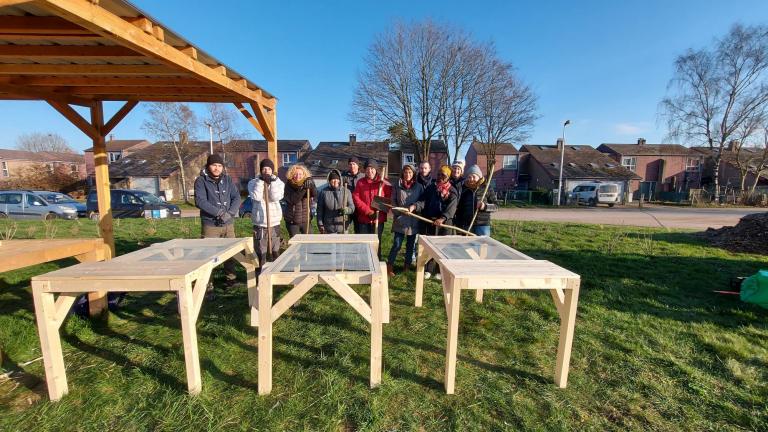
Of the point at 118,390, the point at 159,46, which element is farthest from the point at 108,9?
the point at 118,390

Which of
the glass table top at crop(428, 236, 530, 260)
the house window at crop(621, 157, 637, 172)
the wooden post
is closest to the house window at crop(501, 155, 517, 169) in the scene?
the house window at crop(621, 157, 637, 172)

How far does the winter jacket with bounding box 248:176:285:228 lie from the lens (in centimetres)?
414

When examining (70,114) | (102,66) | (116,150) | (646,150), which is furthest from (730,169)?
(116,150)

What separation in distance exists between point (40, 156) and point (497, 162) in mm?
53533

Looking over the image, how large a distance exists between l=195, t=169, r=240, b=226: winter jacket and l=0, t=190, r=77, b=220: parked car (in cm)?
1179

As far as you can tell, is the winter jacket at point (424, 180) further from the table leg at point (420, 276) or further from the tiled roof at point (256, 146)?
the tiled roof at point (256, 146)

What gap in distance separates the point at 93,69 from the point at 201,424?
337 centimetres

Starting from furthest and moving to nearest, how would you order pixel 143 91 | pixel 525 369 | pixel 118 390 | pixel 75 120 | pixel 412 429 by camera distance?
1. pixel 143 91
2. pixel 75 120
3. pixel 525 369
4. pixel 118 390
5. pixel 412 429

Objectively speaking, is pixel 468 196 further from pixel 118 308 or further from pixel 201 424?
pixel 118 308

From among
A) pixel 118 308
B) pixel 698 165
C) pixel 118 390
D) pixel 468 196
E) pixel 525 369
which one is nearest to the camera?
pixel 118 390

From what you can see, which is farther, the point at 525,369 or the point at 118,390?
the point at 525,369

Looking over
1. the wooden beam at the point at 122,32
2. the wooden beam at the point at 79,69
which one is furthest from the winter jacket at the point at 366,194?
the wooden beam at the point at 79,69

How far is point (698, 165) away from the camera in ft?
109

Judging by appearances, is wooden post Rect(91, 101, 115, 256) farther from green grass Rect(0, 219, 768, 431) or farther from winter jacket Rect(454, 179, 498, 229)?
winter jacket Rect(454, 179, 498, 229)
